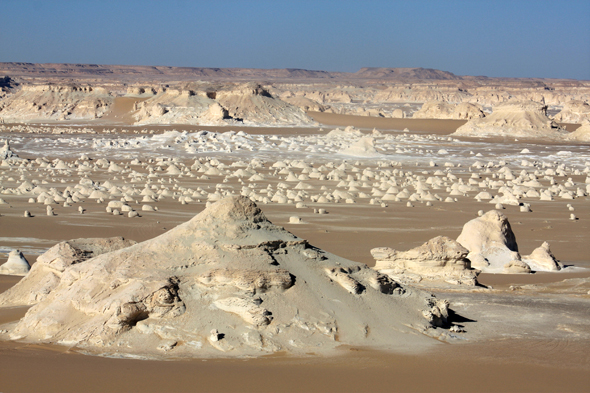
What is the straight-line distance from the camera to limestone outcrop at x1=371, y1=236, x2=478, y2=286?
793 centimetres

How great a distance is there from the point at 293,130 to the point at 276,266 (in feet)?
149

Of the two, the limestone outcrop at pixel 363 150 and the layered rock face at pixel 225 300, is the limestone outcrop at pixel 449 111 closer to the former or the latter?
the limestone outcrop at pixel 363 150

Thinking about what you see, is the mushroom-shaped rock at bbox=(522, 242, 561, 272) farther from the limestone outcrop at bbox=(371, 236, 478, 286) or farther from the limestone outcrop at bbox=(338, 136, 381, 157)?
the limestone outcrop at bbox=(338, 136, 381, 157)

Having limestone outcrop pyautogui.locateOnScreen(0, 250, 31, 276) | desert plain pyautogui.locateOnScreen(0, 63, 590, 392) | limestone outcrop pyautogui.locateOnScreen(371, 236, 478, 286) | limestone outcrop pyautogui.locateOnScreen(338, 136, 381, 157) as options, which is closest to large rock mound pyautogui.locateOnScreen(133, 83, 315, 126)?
limestone outcrop pyautogui.locateOnScreen(338, 136, 381, 157)

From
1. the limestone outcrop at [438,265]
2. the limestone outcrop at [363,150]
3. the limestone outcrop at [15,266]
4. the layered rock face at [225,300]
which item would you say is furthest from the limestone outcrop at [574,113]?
the layered rock face at [225,300]

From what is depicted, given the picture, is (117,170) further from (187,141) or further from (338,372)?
(338,372)

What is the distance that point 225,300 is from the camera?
500 centimetres

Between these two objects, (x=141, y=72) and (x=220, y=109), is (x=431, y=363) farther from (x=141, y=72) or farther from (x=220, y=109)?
(x=141, y=72)

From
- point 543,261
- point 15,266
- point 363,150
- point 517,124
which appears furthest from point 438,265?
point 517,124

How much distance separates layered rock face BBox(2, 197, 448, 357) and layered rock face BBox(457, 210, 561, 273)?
3587mm

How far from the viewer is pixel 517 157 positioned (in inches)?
1303

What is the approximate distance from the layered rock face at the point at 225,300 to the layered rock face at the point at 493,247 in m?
3.59

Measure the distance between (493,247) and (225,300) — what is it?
18.3 ft

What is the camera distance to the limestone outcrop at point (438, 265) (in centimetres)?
793
